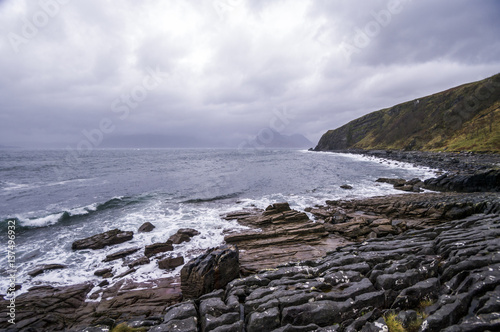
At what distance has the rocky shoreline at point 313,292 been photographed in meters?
7.87

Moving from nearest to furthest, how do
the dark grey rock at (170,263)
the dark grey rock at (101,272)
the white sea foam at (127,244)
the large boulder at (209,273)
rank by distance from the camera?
the large boulder at (209,273)
the white sea foam at (127,244)
the dark grey rock at (101,272)
the dark grey rock at (170,263)

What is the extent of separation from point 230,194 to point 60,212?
24.4 metres

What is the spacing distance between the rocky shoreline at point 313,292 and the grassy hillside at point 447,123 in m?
82.6

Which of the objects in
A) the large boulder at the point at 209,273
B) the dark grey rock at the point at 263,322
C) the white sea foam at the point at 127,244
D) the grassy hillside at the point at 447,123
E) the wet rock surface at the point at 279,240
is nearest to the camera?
the dark grey rock at the point at 263,322

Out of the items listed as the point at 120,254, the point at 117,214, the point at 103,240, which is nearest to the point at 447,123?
the point at 117,214

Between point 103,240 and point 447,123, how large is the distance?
156559 mm

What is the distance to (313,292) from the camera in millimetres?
9719

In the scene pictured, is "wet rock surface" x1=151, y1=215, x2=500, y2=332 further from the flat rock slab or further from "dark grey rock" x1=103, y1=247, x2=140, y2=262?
the flat rock slab

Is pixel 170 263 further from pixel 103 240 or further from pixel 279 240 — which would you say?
pixel 279 240

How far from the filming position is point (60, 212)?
94.8 ft

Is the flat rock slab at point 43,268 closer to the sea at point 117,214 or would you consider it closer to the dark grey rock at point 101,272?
the sea at point 117,214

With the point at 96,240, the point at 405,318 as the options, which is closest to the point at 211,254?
the point at 405,318

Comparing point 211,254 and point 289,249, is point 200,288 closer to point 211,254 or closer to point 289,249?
point 211,254

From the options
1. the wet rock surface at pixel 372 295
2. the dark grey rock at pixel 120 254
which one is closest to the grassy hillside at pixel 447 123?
the wet rock surface at pixel 372 295
